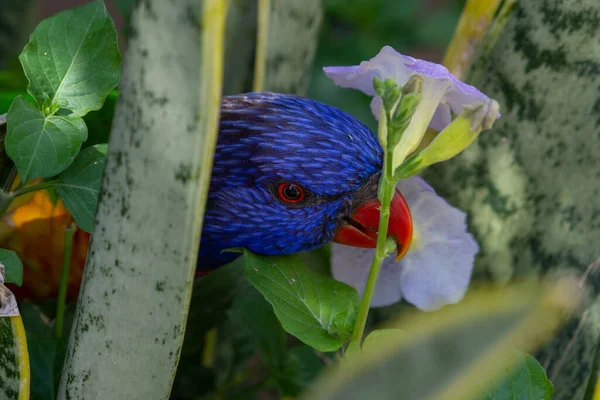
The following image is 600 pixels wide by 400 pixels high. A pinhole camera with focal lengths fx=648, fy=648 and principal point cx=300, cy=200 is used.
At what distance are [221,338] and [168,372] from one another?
1.62 feet

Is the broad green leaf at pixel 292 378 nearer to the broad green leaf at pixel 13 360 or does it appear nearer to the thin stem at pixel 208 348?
the thin stem at pixel 208 348

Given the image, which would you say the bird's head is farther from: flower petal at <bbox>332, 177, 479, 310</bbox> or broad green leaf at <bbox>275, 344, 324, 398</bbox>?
broad green leaf at <bbox>275, 344, 324, 398</bbox>

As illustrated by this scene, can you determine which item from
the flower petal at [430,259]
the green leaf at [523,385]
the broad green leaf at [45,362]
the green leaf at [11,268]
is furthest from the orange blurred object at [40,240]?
the green leaf at [523,385]

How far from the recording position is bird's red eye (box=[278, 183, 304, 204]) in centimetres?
71

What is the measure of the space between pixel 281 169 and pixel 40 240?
361 mm

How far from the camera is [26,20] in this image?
1.42 m

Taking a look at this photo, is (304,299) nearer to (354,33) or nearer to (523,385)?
(523,385)

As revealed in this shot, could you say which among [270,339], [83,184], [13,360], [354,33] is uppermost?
[354,33]

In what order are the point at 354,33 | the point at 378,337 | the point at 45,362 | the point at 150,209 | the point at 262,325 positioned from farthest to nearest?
the point at 354,33, the point at 262,325, the point at 45,362, the point at 378,337, the point at 150,209

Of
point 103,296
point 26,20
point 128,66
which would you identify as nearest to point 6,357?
point 103,296

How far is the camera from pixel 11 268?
548mm

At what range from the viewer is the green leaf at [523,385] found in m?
0.54

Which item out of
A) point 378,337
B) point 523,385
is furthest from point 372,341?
point 523,385

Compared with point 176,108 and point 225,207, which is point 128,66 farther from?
point 225,207
